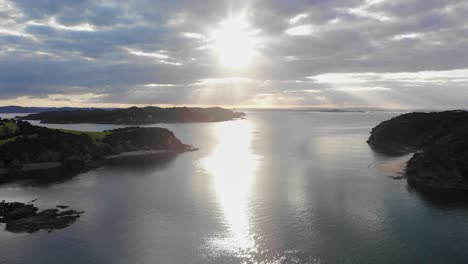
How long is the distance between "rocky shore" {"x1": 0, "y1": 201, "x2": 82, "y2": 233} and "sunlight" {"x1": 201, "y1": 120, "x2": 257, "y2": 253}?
26.4 m

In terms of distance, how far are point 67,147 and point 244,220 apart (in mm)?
84962

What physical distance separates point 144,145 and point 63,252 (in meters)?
104

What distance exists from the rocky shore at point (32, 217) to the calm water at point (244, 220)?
7.14 ft

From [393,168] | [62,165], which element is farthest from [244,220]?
[62,165]

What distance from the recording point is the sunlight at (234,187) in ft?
154

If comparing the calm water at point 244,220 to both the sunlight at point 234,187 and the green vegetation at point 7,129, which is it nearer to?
the sunlight at point 234,187

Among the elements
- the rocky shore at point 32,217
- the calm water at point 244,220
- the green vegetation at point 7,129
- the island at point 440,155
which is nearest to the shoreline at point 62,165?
the calm water at point 244,220

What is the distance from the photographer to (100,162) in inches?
4628

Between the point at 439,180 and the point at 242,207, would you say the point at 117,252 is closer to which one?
the point at 242,207

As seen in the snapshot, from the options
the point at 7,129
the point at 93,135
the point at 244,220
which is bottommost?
the point at 244,220

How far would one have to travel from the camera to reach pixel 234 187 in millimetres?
80312

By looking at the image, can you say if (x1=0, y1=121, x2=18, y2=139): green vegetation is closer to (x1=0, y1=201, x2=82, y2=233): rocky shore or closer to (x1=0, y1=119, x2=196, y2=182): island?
(x1=0, y1=119, x2=196, y2=182): island

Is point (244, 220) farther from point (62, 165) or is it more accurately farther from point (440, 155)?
point (62, 165)

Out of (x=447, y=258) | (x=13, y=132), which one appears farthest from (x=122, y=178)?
(x=447, y=258)
